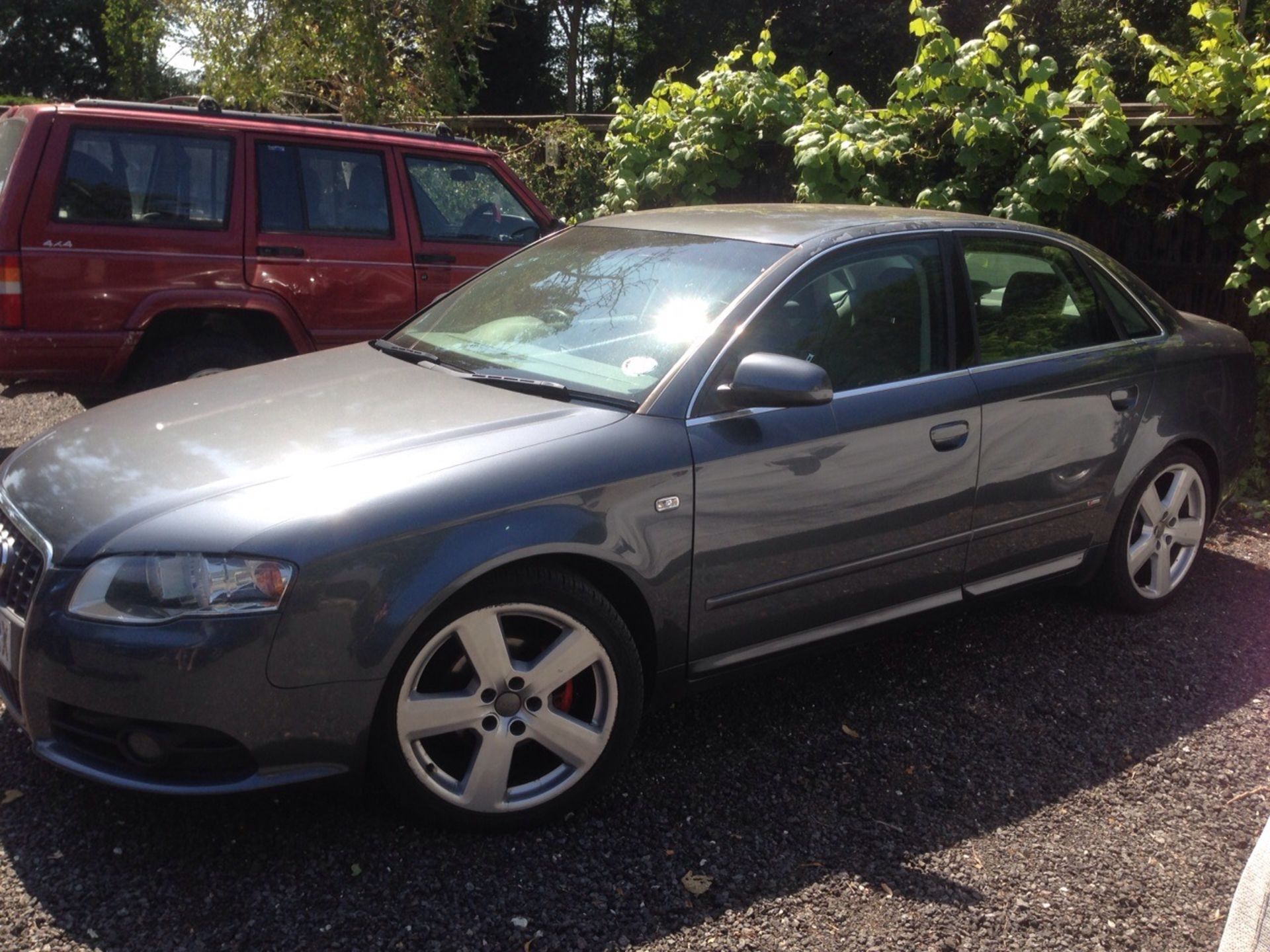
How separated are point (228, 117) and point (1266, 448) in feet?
19.2

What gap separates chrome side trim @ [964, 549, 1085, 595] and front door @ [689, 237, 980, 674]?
0.46 feet

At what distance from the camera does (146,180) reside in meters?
6.27

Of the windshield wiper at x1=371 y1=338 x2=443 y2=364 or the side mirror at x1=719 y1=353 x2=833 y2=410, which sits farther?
the windshield wiper at x1=371 y1=338 x2=443 y2=364

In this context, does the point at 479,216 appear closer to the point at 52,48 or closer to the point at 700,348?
the point at 700,348

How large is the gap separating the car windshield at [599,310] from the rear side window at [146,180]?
2.49 m

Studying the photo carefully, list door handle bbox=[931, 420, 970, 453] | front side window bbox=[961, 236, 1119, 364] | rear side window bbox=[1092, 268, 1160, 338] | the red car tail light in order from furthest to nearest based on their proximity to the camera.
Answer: the red car tail light
rear side window bbox=[1092, 268, 1160, 338]
front side window bbox=[961, 236, 1119, 364]
door handle bbox=[931, 420, 970, 453]

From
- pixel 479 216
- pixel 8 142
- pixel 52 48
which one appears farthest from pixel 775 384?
pixel 52 48

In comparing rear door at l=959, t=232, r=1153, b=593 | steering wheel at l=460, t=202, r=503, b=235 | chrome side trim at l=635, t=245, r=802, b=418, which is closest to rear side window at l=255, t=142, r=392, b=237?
steering wheel at l=460, t=202, r=503, b=235

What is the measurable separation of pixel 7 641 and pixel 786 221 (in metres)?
2.66

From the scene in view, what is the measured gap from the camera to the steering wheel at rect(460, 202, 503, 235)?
291 inches

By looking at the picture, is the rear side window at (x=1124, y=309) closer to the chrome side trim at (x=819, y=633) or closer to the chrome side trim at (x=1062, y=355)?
the chrome side trim at (x=1062, y=355)

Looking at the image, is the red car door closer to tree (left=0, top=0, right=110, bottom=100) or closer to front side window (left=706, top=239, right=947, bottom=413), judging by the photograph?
front side window (left=706, top=239, right=947, bottom=413)

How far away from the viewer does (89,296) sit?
602cm

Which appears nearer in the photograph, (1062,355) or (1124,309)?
(1062,355)
